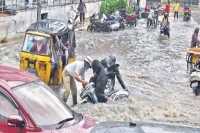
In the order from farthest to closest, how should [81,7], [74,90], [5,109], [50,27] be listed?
[81,7]
[50,27]
[74,90]
[5,109]

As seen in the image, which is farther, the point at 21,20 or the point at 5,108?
the point at 21,20

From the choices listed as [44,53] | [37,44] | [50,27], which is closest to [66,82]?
[44,53]

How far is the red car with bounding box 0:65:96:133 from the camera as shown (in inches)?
221

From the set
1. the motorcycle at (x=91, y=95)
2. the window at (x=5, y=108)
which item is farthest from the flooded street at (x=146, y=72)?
the window at (x=5, y=108)

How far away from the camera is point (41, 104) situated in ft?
19.7

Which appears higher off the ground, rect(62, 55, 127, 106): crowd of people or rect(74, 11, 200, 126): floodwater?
rect(62, 55, 127, 106): crowd of people

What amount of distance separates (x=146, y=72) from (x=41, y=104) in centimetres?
1117

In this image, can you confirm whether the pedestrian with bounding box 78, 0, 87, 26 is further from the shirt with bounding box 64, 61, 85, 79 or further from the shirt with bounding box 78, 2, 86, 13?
the shirt with bounding box 64, 61, 85, 79

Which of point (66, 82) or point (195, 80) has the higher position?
point (66, 82)

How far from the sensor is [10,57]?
17484 mm

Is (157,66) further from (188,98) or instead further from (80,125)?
(80,125)

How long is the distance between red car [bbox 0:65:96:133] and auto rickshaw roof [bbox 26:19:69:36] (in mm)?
6940

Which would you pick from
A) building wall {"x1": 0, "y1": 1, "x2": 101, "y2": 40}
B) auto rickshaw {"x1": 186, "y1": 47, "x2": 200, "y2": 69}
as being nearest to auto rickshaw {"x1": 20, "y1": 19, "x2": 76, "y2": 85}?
auto rickshaw {"x1": 186, "y1": 47, "x2": 200, "y2": 69}

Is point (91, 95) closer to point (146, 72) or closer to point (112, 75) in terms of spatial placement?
point (112, 75)
